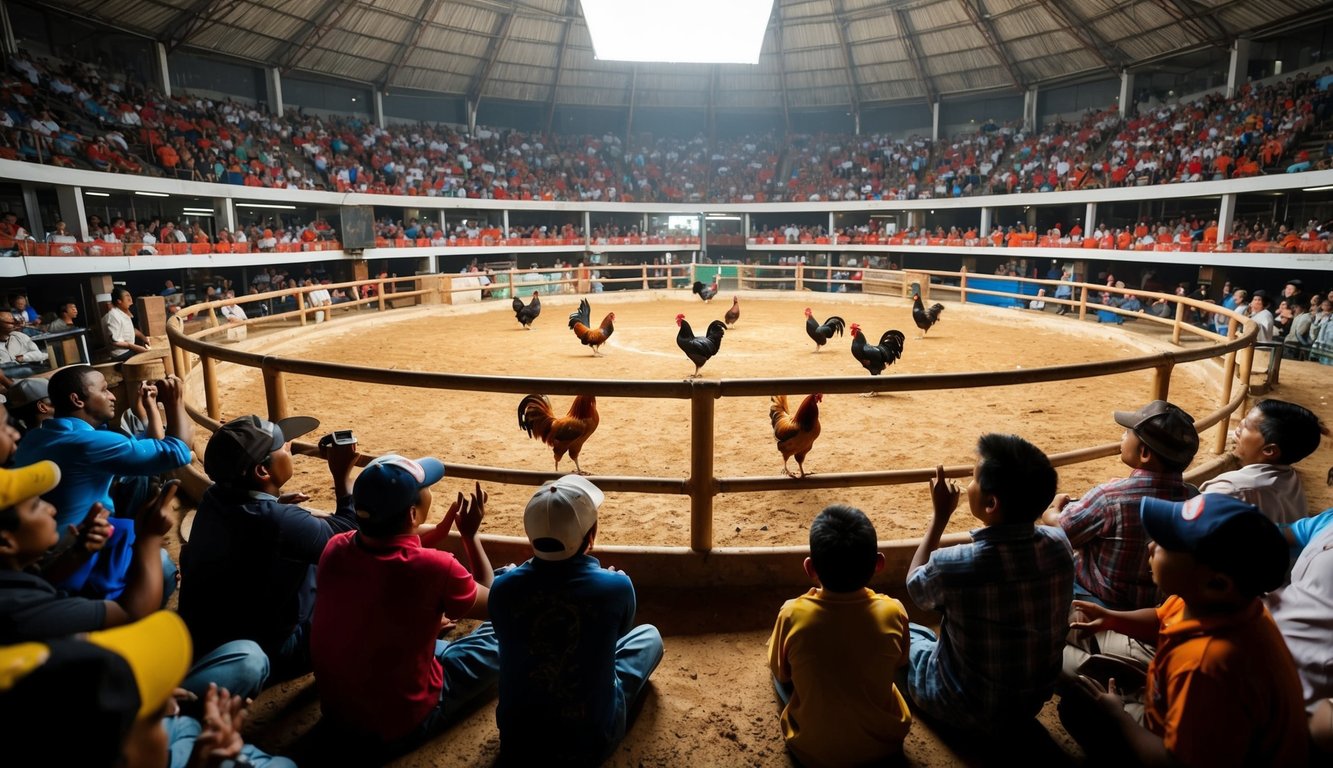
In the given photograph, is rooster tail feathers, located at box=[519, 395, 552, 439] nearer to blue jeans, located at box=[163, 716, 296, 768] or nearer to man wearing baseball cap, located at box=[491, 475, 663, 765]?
man wearing baseball cap, located at box=[491, 475, 663, 765]

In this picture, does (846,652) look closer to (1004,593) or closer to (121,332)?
(1004,593)

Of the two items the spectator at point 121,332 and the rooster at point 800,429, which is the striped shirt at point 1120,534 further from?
the spectator at point 121,332

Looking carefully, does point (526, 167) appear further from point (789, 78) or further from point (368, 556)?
point (368, 556)

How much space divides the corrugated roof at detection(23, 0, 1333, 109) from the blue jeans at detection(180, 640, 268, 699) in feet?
81.2

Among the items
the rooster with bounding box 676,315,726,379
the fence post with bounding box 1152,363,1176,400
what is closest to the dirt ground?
the rooster with bounding box 676,315,726,379

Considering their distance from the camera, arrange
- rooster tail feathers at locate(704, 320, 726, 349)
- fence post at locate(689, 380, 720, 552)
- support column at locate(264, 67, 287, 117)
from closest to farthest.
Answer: fence post at locate(689, 380, 720, 552)
rooster tail feathers at locate(704, 320, 726, 349)
support column at locate(264, 67, 287, 117)

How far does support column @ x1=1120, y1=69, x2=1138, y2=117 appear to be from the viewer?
991 inches

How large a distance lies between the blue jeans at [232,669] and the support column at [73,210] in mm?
18057

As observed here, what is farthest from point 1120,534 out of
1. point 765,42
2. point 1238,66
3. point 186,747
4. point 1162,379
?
point 765,42

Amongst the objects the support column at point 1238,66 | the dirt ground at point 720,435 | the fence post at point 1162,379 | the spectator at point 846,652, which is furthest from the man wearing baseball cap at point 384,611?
the support column at point 1238,66

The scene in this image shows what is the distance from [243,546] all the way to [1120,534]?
3202 mm

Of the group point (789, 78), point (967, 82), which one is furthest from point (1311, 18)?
point (789, 78)

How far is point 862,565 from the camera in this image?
2059mm

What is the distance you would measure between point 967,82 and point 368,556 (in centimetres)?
3427
